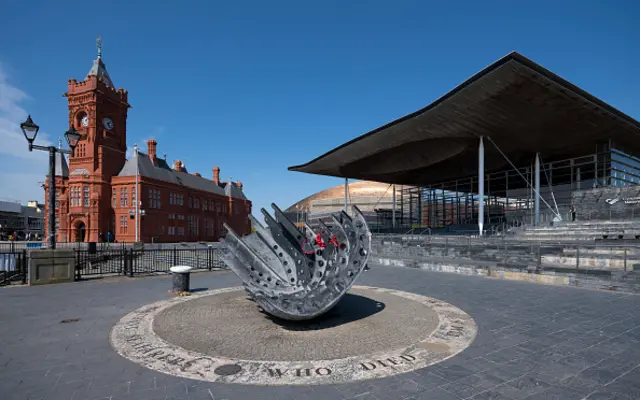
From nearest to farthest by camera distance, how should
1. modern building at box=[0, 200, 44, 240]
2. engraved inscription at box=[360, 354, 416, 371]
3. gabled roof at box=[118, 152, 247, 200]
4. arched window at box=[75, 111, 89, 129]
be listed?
engraved inscription at box=[360, 354, 416, 371], arched window at box=[75, 111, 89, 129], gabled roof at box=[118, 152, 247, 200], modern building at box=[0, 200, 44, 240]

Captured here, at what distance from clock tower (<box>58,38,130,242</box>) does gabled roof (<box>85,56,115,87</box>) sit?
0.27m

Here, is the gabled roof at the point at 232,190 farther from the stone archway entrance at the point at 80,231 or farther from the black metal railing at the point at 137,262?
the black metal railing at the point at 137,262

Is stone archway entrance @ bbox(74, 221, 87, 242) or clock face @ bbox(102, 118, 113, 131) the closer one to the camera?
stone archway entrance @ bbox(74, 221, 87, 242)

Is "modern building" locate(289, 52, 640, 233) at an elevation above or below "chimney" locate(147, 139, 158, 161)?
below

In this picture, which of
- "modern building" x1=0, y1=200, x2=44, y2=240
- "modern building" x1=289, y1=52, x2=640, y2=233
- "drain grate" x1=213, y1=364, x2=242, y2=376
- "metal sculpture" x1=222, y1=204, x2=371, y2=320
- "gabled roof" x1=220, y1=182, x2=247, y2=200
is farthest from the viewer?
"modern building" x1=0, y1=200, x2=44, y2=240

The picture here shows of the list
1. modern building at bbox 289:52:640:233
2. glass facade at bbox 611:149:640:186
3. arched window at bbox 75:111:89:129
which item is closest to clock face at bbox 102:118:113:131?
arched window at bbox 75:111:89:129

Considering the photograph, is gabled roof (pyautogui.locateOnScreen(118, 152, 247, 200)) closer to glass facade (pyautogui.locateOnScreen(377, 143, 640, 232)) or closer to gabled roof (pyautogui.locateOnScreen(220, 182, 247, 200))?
gabled roof (pyautogui.locateOnScreen(220, 182, 247, 200))

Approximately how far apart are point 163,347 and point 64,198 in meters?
51.3

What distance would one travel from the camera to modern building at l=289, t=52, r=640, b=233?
21.2 m

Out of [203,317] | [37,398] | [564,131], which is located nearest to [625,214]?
[564,131]

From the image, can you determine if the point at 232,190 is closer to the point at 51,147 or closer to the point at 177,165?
the point at 177,165

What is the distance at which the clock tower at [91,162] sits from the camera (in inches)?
1740

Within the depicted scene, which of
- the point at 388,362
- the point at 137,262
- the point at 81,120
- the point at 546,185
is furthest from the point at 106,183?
the point at 546,185

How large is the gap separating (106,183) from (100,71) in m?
17.5
